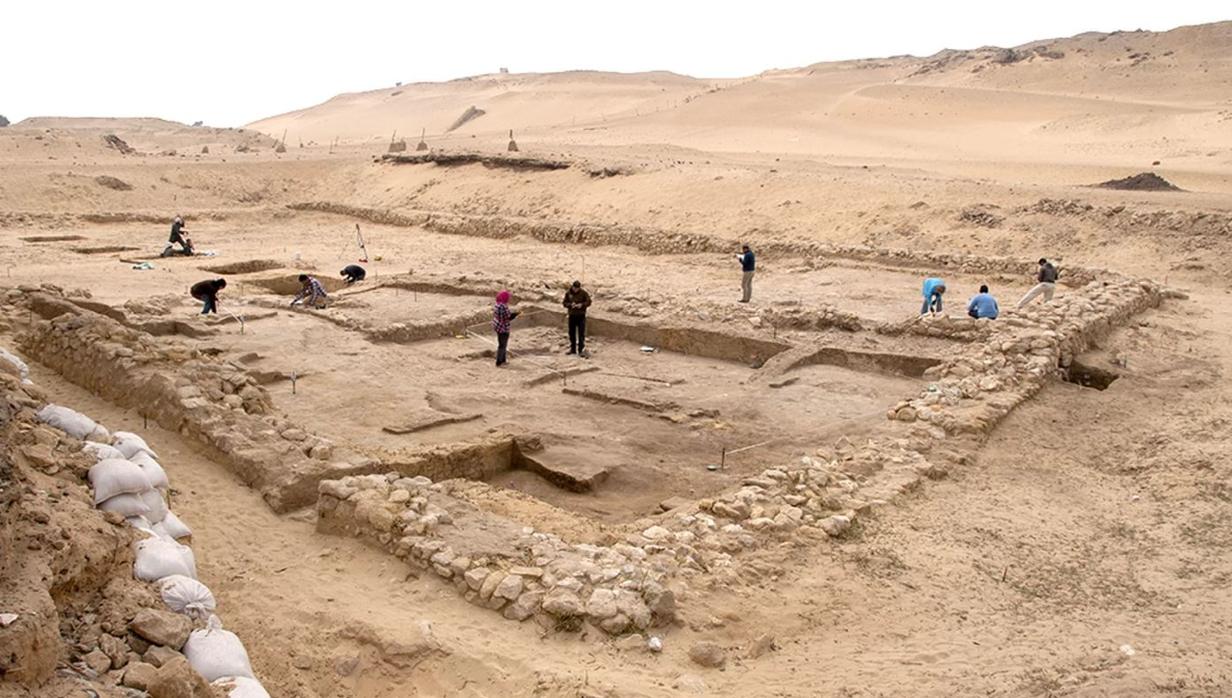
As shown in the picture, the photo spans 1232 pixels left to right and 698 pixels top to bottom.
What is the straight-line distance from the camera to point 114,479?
5.03m

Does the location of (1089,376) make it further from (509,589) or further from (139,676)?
(139,676)

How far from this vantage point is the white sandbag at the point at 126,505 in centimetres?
498

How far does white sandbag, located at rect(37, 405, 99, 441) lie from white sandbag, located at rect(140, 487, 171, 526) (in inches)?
39.1

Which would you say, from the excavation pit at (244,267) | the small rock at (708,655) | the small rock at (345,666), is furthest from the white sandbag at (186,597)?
the excavation pit at (244,267)

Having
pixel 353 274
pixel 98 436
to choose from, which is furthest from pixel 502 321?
pixel 98 436

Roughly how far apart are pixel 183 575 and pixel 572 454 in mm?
4542

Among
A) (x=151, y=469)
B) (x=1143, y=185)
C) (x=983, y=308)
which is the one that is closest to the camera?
(x=151, y=469)

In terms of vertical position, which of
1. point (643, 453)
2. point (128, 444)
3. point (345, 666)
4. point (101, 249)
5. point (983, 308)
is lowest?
point (643, 453)

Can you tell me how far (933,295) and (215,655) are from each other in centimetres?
1136

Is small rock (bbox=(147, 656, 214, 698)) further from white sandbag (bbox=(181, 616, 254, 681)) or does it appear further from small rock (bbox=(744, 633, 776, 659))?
small rock (bbox=(744, 633, 776, 659))

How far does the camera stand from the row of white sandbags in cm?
385

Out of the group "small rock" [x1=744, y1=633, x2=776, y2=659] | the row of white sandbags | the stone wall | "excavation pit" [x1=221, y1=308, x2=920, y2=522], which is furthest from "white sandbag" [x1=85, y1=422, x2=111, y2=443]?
"small rock" [x1=744, y1=633, x2=776, y2=659]

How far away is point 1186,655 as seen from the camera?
5023mm

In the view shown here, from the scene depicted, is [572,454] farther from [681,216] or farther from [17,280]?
[681,216]
